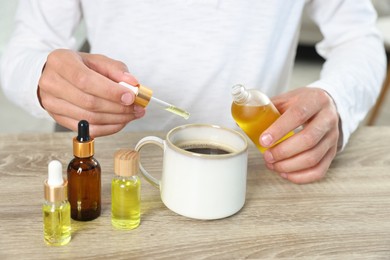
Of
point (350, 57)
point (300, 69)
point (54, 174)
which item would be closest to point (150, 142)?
point (54, 174)

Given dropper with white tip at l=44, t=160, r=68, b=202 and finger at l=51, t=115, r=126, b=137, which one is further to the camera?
finger at l=51, t=115, r=126, b=137

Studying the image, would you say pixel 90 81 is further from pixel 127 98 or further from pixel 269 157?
pixel 269 157

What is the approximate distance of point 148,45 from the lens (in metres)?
1.16

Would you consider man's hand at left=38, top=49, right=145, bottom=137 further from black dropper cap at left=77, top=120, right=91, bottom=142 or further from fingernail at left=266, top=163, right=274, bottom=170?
fingernail at left=266, top=163, right=274, bottom=170

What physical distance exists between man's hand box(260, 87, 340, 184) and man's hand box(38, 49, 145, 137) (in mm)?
212

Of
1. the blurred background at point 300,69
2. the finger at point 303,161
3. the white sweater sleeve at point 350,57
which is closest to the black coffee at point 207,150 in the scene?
the finger at point 303,161

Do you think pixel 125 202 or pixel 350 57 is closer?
pixel 125 202

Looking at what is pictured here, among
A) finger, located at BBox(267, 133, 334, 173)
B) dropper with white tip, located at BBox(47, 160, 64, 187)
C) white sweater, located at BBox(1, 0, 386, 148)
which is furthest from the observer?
white sweater, located at BBox(1, 0, 386, 148)

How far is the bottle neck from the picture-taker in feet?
2.71

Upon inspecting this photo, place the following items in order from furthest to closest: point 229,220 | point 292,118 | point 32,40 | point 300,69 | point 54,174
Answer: point 300,69 → point 32,40 → point 292,118 → point 229,220 → point 54,174

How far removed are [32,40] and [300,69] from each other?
8.86ft

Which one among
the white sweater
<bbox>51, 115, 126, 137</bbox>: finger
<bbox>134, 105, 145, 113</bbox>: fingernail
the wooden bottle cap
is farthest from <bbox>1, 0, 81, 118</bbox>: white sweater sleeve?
the wooden bottle cap

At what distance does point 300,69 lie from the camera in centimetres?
361

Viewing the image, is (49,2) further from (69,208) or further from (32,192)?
(69,208)
